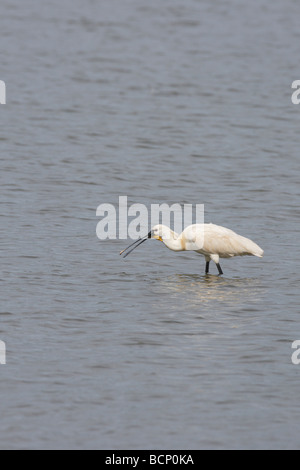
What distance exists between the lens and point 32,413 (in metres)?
10.8

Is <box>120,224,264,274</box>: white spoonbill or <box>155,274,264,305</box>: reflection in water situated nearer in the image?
<box>155,274,264,305</box>: reflection in water

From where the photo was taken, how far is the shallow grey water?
11047 millimetres

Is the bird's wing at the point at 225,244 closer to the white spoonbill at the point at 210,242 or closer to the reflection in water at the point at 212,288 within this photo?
the white spoonbill at the point at 210,242

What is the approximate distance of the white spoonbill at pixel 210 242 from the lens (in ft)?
55.5

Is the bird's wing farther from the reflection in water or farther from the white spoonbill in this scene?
the reflection in water

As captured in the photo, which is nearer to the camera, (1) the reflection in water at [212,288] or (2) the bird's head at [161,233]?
(1) the reflection in water at [212,288]

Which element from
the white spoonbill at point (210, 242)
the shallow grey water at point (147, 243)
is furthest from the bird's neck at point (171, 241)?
the shallow grey water at point (147, 243)

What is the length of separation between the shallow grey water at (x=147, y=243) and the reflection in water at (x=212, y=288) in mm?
59

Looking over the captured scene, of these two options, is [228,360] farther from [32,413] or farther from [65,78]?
[65,78]

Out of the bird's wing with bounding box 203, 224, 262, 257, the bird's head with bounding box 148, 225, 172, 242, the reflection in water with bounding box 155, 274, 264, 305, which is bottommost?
the reflection in water with bounding box 155, 274, 264, 305

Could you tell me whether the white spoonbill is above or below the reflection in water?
above

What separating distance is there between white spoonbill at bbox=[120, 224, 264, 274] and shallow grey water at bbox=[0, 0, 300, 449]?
42 centimetres

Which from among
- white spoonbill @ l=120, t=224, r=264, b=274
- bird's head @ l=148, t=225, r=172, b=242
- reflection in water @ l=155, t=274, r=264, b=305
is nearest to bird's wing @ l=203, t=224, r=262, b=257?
white spoonbill @ l=120, t=224, r=264, b=274
